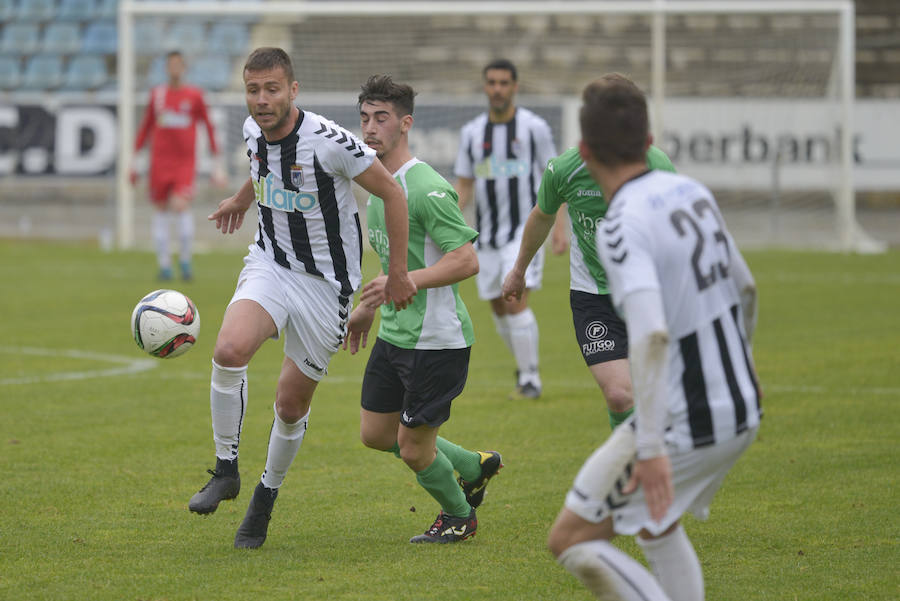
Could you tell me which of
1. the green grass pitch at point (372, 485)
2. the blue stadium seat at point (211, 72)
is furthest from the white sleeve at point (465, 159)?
the blue stadium seat at point (211, 72)

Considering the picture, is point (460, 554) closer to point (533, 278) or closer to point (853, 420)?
point (853, 420)

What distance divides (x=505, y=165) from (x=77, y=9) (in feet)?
71.4

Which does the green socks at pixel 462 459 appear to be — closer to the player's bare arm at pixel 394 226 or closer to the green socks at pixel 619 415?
the green socks at pixel 619 415

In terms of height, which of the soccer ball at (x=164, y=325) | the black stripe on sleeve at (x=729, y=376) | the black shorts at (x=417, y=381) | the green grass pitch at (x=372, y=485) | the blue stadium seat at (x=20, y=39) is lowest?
the green grass pitch at (x=372, y=485)

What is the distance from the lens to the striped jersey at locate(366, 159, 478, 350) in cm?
513

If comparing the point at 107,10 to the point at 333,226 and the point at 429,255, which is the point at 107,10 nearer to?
the point at 333,226

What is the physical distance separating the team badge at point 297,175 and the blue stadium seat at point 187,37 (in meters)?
17.2

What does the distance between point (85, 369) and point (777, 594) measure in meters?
6.96

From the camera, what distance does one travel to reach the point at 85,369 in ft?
32.8

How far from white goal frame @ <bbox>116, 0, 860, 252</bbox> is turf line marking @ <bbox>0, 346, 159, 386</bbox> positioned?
9.59 metres

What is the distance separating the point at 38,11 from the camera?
28828mm

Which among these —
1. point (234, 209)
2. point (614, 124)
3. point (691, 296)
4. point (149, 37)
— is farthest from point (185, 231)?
point (691, 296)

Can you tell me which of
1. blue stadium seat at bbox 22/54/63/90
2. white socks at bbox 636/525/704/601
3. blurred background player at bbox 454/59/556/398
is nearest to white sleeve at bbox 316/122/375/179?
white socks at bbox 636/525/704/601

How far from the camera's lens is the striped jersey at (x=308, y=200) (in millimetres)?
5176
